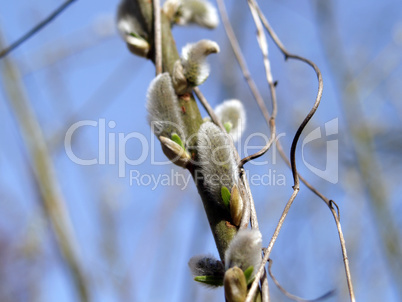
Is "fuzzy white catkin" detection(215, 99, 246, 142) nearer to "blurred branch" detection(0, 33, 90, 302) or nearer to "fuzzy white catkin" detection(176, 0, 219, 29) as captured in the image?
"fuzzy white catkin" detection(176, 0, 219, 29)

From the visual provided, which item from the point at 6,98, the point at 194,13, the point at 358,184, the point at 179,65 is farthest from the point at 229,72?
the point at 179,65

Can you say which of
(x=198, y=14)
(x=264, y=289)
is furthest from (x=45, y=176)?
(x=264, y=289)

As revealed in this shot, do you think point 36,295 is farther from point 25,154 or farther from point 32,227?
point 25,154

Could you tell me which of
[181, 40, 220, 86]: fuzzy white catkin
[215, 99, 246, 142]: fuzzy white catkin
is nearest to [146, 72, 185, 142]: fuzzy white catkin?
[181, 40, 220, 86]: fuzzy white catkin

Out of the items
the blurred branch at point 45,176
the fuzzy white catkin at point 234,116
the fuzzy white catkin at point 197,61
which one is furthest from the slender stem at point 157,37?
the blurred branch at point 45,176

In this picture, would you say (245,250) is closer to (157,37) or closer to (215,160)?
Result: (215,160)

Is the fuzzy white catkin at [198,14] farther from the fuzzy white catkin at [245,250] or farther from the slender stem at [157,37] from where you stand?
the fuzzy white catkin at [245,250]
